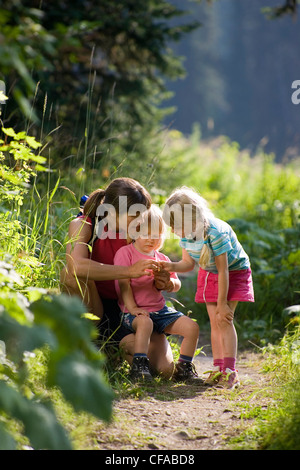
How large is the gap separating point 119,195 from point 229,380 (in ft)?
3.59

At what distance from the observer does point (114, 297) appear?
10.2ft

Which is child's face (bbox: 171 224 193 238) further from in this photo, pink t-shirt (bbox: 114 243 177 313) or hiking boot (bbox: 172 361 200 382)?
hiking boot (bbox: 172 361 200 382)

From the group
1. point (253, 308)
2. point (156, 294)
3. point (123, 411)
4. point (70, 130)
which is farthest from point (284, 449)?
point (70, 130)

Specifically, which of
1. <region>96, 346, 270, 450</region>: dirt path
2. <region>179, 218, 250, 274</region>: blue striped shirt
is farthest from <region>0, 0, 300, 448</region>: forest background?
<region>179, 218, 250, 274</region>: blue striped shirt

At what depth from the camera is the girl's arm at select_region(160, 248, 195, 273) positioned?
2927mm

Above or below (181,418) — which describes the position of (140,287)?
above

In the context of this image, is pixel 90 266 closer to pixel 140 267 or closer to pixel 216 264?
pixel 140 267

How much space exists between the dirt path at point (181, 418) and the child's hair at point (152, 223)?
77cm

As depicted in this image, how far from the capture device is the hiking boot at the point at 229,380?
2834 millimetres

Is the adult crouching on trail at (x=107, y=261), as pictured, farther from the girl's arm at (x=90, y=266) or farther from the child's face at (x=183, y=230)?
the child's face at (x=183, y=230)

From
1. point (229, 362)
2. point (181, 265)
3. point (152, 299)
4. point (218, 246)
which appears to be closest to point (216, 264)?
point (218, 246)

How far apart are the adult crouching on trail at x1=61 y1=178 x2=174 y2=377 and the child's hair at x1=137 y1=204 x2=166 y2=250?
0.04 metres

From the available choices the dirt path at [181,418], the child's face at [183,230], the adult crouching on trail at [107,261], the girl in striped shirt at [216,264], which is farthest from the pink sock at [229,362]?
the child's face at [183,230]

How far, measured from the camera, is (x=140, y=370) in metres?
2.75
